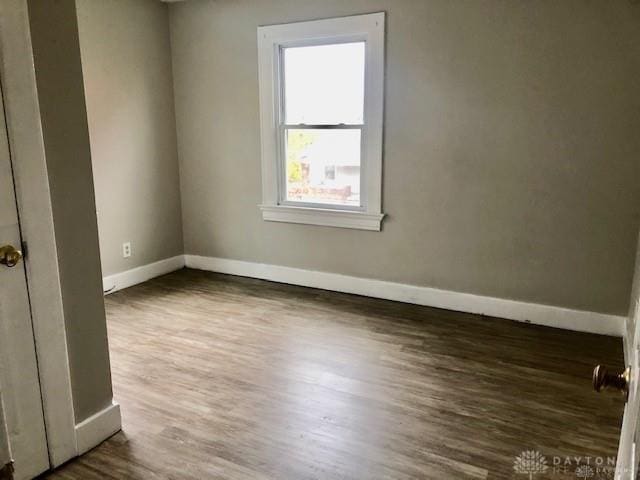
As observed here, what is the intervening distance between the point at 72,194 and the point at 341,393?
156 centimetres

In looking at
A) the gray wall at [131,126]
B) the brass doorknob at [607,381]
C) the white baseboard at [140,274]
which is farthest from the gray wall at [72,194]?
the gray wall at [131,126]


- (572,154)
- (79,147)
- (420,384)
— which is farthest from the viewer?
(572,154)

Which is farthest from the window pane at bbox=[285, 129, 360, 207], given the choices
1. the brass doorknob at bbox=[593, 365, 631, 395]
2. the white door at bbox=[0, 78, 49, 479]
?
the brass doorknob at bbox=[593, 365, 631, 395]

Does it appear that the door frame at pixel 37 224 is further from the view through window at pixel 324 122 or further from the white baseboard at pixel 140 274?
the view through window at pixel 324 122

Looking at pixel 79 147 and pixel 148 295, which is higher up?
pixel 79 147

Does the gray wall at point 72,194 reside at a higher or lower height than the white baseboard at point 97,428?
Result: higher

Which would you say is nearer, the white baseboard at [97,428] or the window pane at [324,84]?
the white baseboard at [97,428]

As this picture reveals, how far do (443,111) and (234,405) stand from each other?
2.39 m

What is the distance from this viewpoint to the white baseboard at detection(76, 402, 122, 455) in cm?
205

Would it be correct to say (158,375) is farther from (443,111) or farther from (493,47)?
(493,47)

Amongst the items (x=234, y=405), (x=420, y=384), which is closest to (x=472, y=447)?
(x=420, y=384)

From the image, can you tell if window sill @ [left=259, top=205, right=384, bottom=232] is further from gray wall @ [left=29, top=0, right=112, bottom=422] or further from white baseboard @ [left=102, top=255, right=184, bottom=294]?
gray wall @ [left=29, top=0, right=112, bottom=422]

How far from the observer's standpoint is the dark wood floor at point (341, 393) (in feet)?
6.64

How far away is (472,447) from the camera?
2104 millimetres
